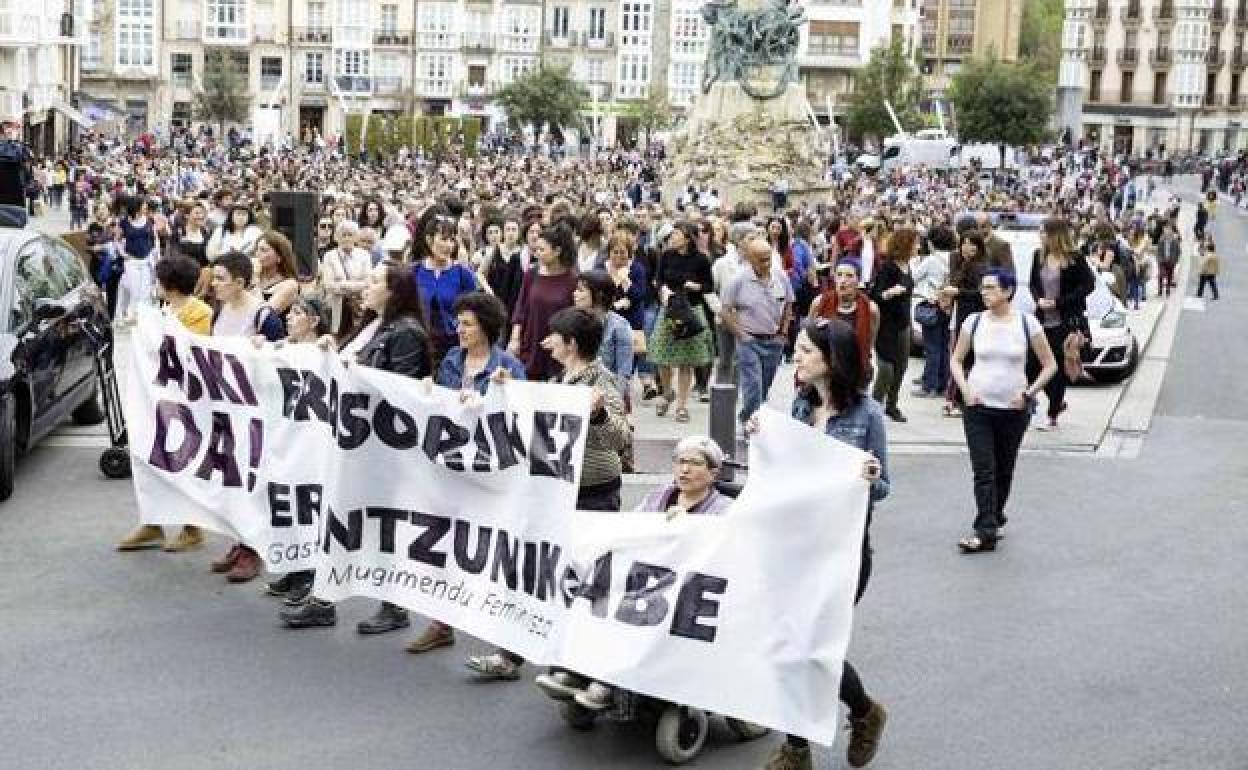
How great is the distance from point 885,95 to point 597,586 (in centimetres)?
7687

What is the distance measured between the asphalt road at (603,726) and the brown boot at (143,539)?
11 cm

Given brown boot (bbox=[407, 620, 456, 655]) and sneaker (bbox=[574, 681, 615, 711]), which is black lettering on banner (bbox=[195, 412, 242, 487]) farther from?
sneaker (bbox=[574, 681, 615, 711])

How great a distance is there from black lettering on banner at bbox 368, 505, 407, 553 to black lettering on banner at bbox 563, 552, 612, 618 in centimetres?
135

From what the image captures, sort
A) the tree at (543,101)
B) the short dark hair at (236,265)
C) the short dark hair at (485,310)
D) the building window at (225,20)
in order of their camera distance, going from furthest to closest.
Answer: the building window at (225,20)
the tree at (543,101)
the short dark hair at (236,265)
the short dark hair at (485,310)

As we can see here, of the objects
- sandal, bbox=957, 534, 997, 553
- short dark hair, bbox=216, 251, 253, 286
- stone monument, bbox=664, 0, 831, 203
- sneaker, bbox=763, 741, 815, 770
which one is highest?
stone monument, bbox=664, 0, 831, 203

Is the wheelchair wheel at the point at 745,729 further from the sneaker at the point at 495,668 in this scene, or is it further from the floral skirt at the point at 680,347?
the floral skirt at the point at 680,347

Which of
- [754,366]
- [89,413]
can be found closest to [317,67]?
[89,413]

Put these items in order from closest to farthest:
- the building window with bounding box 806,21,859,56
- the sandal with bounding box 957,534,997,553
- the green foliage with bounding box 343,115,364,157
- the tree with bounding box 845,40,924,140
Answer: the sandal with bounding box 957,534,997,553, the green foliage with bounding box 343,115,364,157, the tree with bounding box 845,40,924,140, the building window with bounding box 806,21,859,56

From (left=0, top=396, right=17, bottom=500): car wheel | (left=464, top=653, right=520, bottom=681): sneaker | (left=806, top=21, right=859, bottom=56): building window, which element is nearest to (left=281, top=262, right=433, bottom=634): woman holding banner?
(left=464, top=653, right=520, bottom=681): sneaker

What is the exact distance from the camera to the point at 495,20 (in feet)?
322

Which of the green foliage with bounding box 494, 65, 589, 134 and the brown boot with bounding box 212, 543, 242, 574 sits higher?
the green foliage with bounding box 494, 65, 589, 134

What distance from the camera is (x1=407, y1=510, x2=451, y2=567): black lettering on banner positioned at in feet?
→ 28.0

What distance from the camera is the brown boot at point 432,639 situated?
29.1 feet

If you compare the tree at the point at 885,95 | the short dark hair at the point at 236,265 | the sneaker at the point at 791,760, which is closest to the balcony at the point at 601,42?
the tree at the point at 885,95
